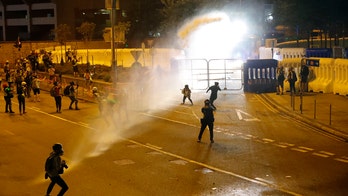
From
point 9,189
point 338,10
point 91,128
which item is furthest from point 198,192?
point 338,10

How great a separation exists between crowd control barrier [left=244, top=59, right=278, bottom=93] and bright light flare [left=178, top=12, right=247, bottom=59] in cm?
2160

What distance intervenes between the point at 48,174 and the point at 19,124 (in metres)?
13.3

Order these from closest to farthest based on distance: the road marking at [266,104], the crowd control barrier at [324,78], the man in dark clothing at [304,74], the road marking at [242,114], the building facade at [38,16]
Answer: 1. the road marking at [242,114]
2. the road marking at [266,104]
3. the crowd control barrier at [324,78]
4. the man in dark clothing at [304,74]
5. the building facade at [38,16]

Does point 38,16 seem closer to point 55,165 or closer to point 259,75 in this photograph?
point 259,75

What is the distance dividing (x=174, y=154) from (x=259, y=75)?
17169mm

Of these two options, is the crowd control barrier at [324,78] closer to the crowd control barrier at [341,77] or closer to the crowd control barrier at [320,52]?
the crowd control barrier at [341,77]

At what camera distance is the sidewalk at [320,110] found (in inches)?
798

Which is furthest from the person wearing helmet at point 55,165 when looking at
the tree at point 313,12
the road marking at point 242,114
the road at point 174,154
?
the tree at point 313,12

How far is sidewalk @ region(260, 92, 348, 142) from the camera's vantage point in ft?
66.5

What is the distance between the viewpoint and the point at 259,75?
32719mm

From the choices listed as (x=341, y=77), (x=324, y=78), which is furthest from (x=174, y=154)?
(x=324, y=78)

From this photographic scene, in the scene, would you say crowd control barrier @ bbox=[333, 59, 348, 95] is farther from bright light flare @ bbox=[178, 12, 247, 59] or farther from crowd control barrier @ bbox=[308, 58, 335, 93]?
bright light flare @ bbox=[178, 12, 247, 59]

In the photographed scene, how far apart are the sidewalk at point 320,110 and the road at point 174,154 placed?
56cm

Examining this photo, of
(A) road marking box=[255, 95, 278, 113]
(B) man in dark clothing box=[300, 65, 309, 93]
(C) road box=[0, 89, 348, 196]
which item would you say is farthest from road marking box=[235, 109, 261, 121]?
(B) man in dark clothing box=[300, 65, 309, 93]
